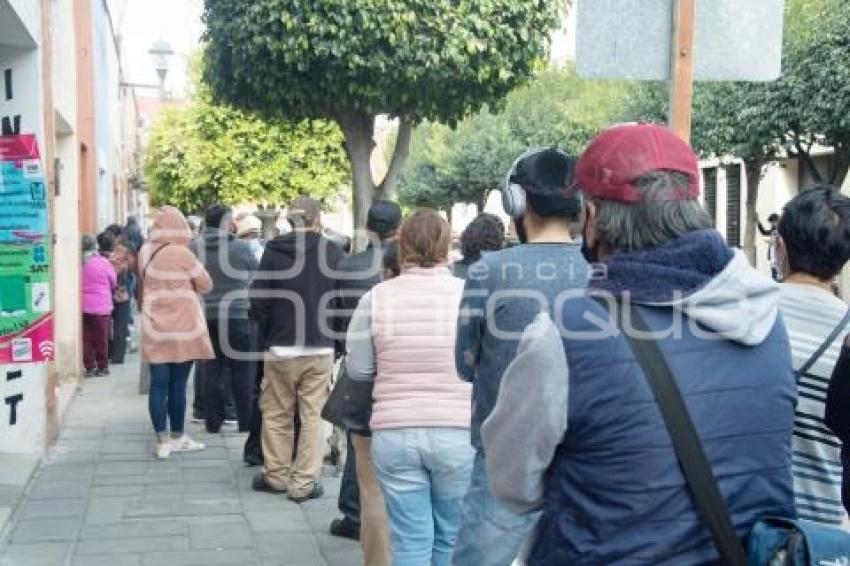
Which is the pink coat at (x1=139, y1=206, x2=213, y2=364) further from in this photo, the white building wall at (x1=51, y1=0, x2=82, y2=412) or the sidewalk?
the white building wall at (x1=51, y1=0, x2=82, y2=412)

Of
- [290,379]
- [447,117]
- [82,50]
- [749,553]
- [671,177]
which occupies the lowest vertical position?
[290,379]

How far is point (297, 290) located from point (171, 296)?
1.44 meters

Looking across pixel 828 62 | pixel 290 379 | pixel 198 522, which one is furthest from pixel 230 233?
pixel 828 62

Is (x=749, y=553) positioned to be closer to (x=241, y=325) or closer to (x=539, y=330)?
(x=539, y=330)

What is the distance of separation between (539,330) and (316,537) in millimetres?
4219

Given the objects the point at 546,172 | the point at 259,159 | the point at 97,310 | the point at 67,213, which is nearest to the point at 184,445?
the point at 67,213

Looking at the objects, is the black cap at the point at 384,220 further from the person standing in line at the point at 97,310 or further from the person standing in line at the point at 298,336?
the person standing in line at the point at 97,310

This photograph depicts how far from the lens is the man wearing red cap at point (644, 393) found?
1952mm

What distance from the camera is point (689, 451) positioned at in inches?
76.5

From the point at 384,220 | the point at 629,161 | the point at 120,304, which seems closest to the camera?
the point at 629,161

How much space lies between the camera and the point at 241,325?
8633 millimetres

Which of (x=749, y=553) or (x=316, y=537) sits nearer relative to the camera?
(x=749, y=553)

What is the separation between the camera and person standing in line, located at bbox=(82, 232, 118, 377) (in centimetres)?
1183

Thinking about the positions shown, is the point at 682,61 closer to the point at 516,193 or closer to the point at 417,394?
the point at 516,193
